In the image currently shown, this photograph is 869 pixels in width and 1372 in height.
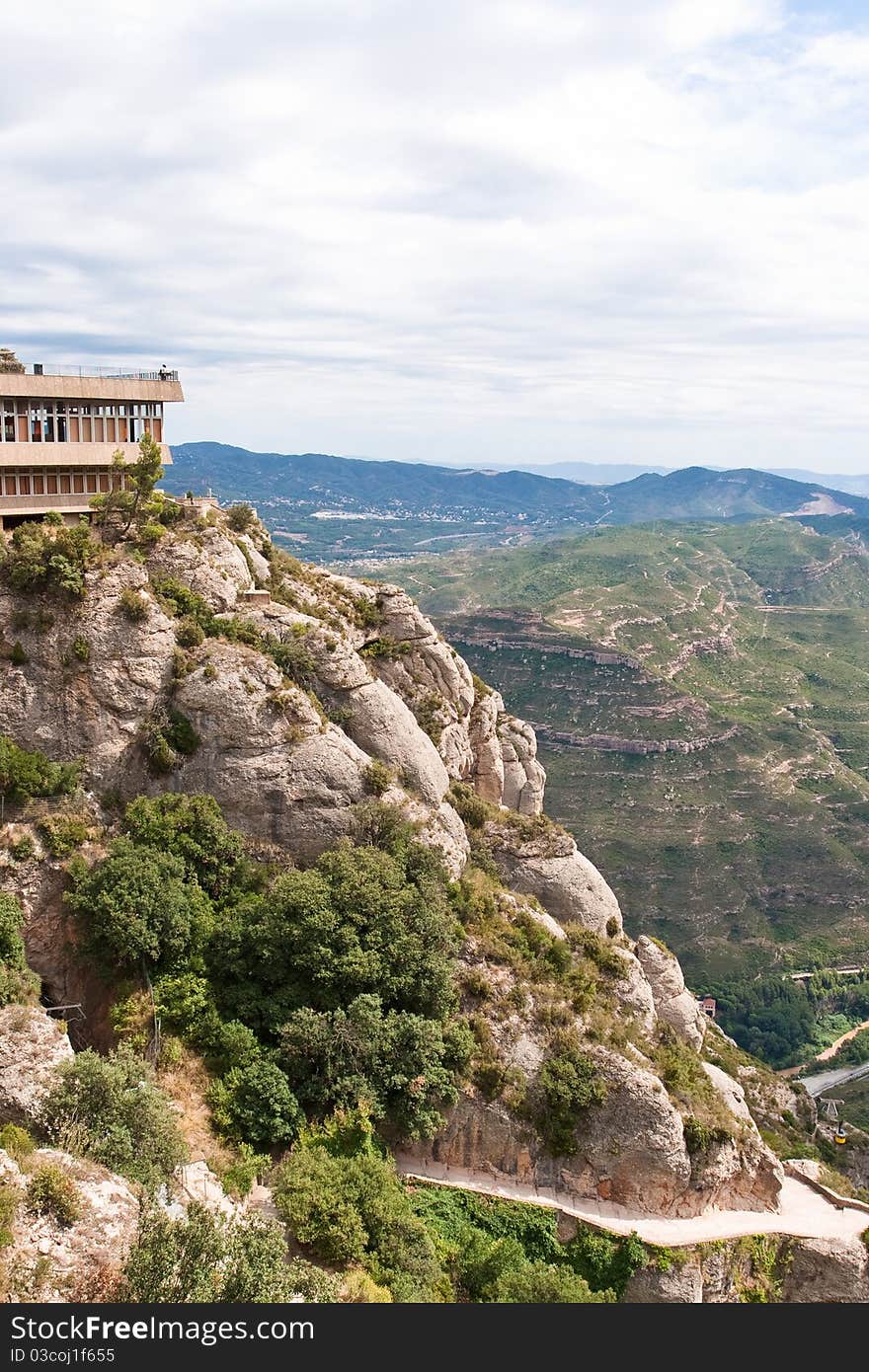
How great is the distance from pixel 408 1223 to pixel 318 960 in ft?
29.1

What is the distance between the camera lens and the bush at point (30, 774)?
35750 mm

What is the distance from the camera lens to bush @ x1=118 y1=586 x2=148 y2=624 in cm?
3903

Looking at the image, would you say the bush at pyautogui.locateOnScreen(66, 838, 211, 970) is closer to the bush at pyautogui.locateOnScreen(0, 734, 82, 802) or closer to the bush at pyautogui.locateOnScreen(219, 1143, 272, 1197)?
the bush at pyautogui.locateOnScreen(0, 734, 82, 802)

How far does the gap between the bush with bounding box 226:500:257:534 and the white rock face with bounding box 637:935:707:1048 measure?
93.1 feet

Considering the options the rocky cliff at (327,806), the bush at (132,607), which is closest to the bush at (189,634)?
the rocky cliff at (327,806)

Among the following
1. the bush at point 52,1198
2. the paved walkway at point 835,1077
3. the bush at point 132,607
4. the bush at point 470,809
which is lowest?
the paved walkway at point 835,1077

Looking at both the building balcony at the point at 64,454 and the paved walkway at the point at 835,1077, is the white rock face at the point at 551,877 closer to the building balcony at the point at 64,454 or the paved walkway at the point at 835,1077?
the building balcony at the point at 64,454

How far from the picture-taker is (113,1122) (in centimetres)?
2747

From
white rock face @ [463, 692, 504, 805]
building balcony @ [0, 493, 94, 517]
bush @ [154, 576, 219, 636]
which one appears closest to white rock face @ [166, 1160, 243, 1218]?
bush @ [154, 576, 219, 636]

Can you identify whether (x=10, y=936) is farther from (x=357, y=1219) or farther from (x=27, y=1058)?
(x=357, y=1219)

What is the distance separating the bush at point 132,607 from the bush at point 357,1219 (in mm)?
20785

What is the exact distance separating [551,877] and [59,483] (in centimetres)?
2901

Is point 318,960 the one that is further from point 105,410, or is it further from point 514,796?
point 105,410

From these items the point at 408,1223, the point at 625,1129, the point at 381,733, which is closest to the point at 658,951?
the point at 625,1129
